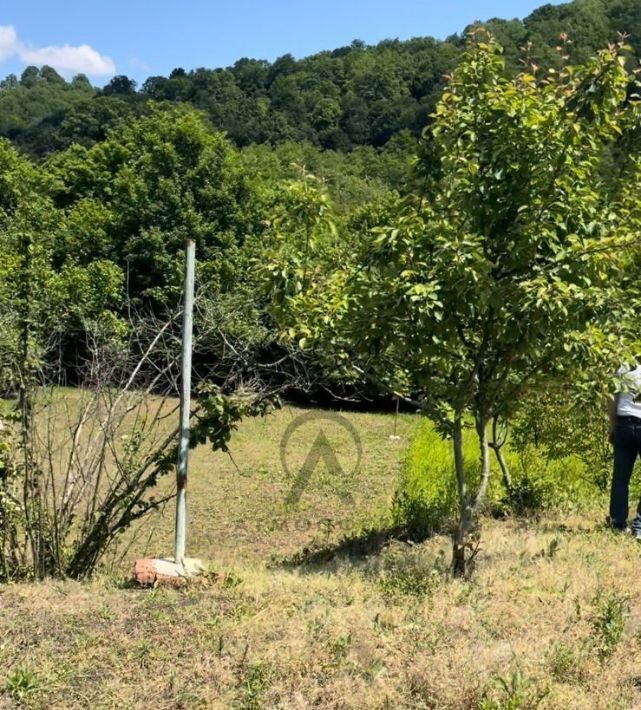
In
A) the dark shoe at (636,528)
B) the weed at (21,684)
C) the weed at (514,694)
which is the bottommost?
the weed at (21,684)

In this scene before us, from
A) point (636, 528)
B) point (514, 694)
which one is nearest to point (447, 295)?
point (514, 694)

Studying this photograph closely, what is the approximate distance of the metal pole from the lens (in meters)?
4.48

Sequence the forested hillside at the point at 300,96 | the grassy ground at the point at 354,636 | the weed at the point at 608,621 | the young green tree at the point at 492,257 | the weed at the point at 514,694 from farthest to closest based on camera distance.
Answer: the forested hillside at the point at 300,96
the young green tree at the point at 492,257
the weed at the point at 608,621
the grassy ground at the point at 354,636
the weed at the point at 514,694

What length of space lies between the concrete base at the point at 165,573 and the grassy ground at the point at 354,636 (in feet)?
0.38

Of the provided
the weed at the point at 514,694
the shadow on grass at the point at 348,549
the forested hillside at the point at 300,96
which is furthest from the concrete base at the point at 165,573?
the forested hillside at the point at 300,96

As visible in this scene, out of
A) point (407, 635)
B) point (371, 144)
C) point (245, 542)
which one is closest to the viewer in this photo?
point (407, 635)

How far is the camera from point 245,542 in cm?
776

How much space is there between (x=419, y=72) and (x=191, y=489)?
202 ft

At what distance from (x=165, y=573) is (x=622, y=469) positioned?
348cm

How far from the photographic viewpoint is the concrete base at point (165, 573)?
4.30 metres

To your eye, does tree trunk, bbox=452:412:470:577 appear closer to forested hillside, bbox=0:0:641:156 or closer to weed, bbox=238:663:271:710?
weed, bbox=238:663:271:710

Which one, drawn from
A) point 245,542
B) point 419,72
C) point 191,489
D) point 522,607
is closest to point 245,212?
point 191,489

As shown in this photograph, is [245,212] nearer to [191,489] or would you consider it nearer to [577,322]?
[191,489]

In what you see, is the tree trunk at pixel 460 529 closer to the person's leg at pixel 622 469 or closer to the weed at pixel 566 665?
the weed at pixel 566 665
